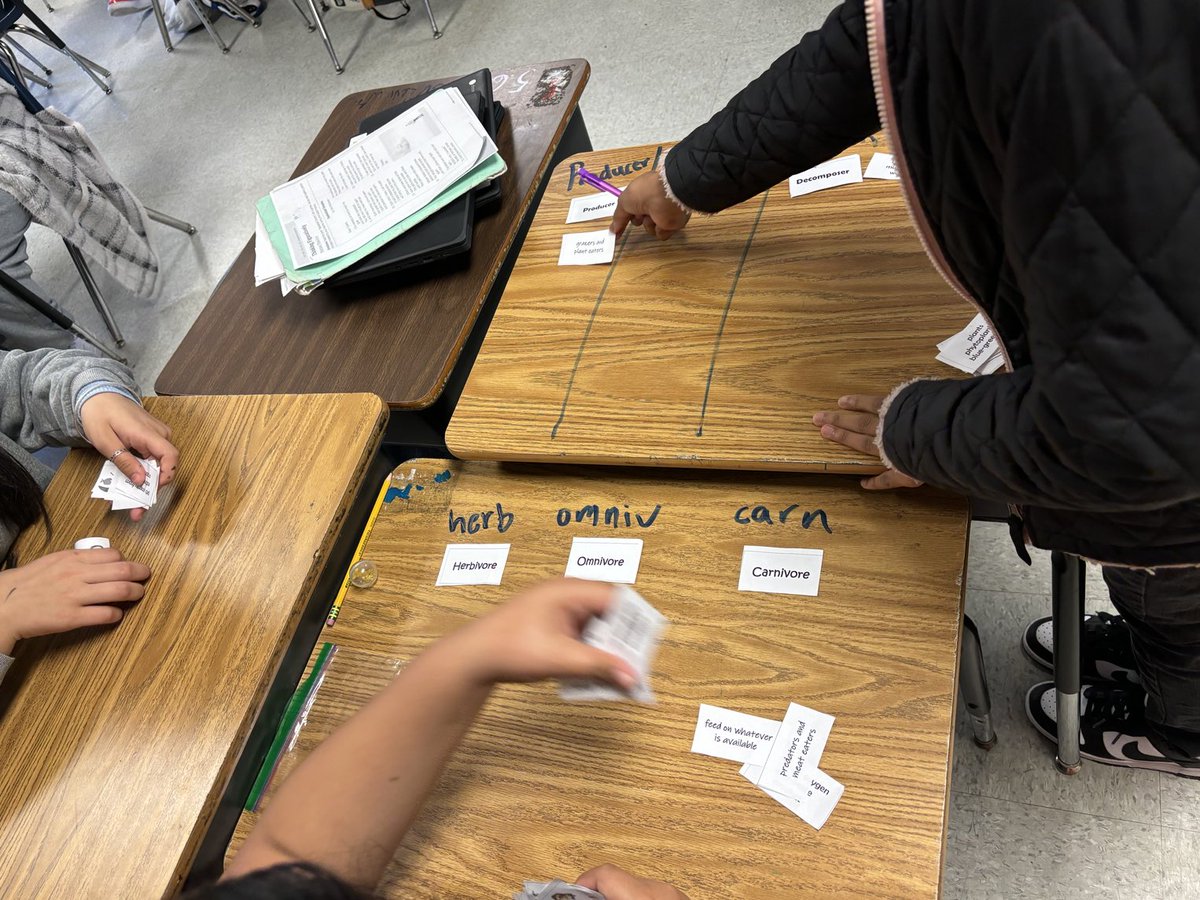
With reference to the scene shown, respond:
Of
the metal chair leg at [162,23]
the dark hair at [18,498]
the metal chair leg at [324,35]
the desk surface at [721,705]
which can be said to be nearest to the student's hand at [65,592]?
the dark hair at [18,498]

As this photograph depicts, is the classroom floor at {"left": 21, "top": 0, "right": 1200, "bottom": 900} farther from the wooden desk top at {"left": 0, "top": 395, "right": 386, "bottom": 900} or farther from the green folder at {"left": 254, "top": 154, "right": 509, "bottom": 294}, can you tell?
the wooden desk top at {"left": 0, "top": 395, "right": 386, "bottom": 900}

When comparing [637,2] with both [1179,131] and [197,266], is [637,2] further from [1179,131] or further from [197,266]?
[1179,131]

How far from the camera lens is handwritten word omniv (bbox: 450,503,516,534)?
1127mm

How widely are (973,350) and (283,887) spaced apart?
0.85 m

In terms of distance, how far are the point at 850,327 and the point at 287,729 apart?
2.82 ft

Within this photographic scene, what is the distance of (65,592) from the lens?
101cm

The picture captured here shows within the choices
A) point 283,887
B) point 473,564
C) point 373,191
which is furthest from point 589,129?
point 283,887

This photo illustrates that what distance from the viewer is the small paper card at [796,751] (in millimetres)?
810

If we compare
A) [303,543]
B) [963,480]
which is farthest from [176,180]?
[963,480]

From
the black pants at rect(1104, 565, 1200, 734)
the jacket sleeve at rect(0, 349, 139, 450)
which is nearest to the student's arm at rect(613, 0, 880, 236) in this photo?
the black pants at rect(1104, 565, 1200, 734)

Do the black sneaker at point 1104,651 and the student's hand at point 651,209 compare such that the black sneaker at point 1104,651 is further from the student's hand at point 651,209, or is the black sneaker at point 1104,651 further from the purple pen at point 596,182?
the purple pen at point 596,182

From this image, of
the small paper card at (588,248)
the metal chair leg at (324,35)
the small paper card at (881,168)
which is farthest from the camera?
the metal chair leg at (324,35)

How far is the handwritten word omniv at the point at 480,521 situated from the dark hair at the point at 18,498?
56 centimetres

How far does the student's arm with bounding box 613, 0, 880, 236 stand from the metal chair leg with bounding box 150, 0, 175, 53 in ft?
13.3
